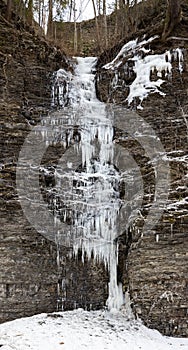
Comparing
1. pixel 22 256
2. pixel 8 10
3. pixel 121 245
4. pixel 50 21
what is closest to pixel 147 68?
pixel 8 10

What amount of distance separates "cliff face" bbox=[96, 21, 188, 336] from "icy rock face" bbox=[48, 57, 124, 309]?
0.34 meters

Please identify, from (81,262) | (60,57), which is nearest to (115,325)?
(81,262)

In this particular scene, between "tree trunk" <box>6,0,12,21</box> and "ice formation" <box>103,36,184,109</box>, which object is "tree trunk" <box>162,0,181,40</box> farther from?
"tree trunk" <box>6,0,12,21</box>

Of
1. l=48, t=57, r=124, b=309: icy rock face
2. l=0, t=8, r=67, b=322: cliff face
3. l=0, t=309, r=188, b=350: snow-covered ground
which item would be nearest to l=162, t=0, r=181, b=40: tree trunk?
l=48, t=57, r=124, b=309: icy rock face

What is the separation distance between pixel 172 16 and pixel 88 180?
13.8ft

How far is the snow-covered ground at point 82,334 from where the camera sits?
16.5 feet

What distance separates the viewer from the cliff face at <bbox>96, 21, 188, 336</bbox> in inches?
254

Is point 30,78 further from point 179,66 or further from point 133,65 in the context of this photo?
point 179,66

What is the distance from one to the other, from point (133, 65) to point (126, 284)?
16.8ft

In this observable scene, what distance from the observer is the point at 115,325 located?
6141mm

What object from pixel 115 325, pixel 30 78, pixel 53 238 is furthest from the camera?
pixel 30 78

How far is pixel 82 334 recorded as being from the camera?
552 centimetres

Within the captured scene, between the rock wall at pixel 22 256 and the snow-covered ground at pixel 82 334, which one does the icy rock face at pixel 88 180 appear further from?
the snow-covered ground at pixel 82 334

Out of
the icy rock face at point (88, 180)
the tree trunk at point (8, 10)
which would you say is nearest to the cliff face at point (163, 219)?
the icy rock face at point (88, 180)
